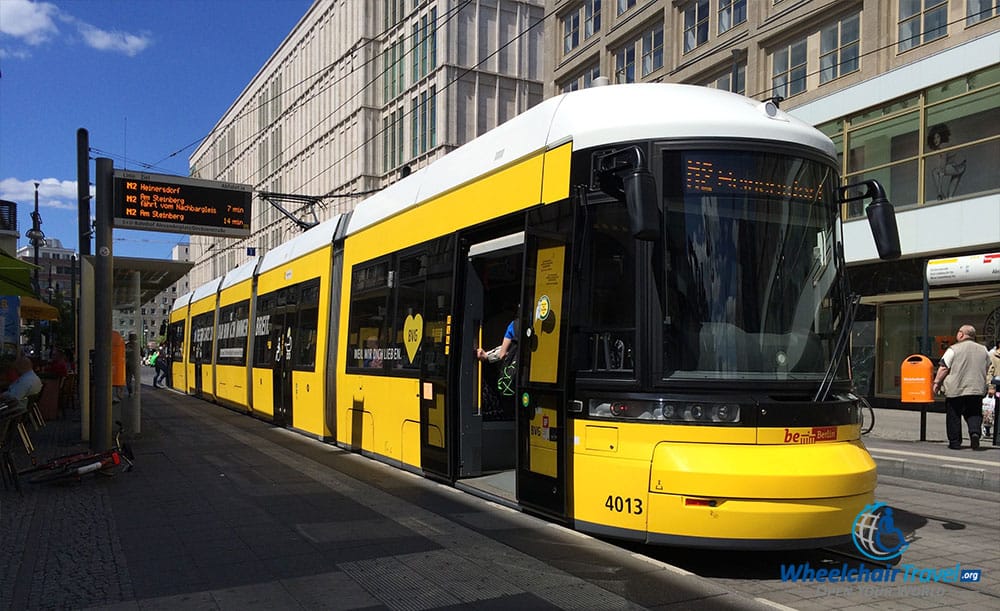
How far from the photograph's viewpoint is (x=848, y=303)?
6.04m

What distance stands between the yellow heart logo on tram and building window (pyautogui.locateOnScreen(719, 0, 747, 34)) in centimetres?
2140

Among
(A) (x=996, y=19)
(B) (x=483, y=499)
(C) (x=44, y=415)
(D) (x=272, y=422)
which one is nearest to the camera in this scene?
(B) (x=483, y=499)

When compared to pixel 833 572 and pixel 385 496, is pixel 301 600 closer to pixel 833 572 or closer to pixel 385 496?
pixel 385 496

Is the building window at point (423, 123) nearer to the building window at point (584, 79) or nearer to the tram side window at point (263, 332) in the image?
the building window at point (584, 79)

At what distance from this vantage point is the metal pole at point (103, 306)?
10.7 meters

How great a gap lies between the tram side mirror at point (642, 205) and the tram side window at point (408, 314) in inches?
149

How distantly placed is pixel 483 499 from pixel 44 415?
1303cm

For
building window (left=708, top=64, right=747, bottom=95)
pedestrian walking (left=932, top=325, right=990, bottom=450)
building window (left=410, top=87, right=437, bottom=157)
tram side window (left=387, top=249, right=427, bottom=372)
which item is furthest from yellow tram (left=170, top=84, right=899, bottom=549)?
building window (left=410, top=87, right=437, bottom=157)

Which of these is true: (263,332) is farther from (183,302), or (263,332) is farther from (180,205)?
(183,302)

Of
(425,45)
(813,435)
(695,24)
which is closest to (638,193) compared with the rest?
(813,435)

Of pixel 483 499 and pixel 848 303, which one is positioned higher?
pixel 848 303

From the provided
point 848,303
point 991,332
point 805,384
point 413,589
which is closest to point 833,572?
point 805,384

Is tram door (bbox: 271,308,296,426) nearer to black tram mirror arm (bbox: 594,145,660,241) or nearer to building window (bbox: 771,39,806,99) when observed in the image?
black tram mirror arm (bbox: 594,145,660,241)

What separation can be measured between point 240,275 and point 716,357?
Result: 613 inches
